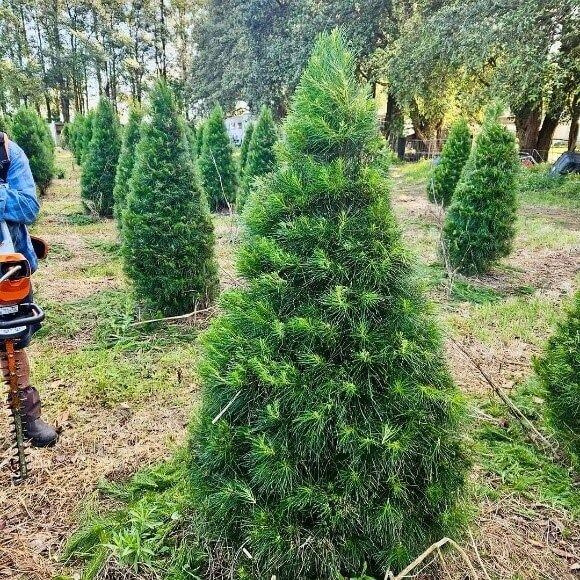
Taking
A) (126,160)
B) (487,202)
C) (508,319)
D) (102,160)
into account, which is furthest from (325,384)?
(102,160)

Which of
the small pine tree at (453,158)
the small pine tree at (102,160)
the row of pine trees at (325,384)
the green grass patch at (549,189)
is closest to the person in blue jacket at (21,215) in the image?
the row of pine trees at (325,384)

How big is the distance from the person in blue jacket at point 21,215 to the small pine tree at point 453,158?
31.7ft

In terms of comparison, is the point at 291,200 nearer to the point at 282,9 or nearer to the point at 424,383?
the point at 424,383

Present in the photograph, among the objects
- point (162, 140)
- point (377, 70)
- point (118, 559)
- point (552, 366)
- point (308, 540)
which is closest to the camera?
point (308, 540)

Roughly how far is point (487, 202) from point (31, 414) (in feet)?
20.2

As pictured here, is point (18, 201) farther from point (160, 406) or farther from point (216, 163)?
point (216, 163)

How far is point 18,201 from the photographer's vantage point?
255 centimetres

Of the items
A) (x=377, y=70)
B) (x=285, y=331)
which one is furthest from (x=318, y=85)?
(x=377, y=70)

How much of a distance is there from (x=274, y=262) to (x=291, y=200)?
23cm

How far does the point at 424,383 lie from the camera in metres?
1.50

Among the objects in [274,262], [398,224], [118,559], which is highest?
[398,224]

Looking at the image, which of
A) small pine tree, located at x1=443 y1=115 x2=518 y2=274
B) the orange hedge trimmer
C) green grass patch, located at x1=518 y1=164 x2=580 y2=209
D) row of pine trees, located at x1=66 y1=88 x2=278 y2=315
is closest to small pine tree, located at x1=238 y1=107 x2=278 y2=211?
small pine tree, located at x1=443 y1=115 x2=518 y2=274

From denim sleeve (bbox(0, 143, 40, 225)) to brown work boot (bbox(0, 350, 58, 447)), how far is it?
85cm

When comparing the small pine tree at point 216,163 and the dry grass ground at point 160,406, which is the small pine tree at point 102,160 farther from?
the dry grass ground at point 160,406
